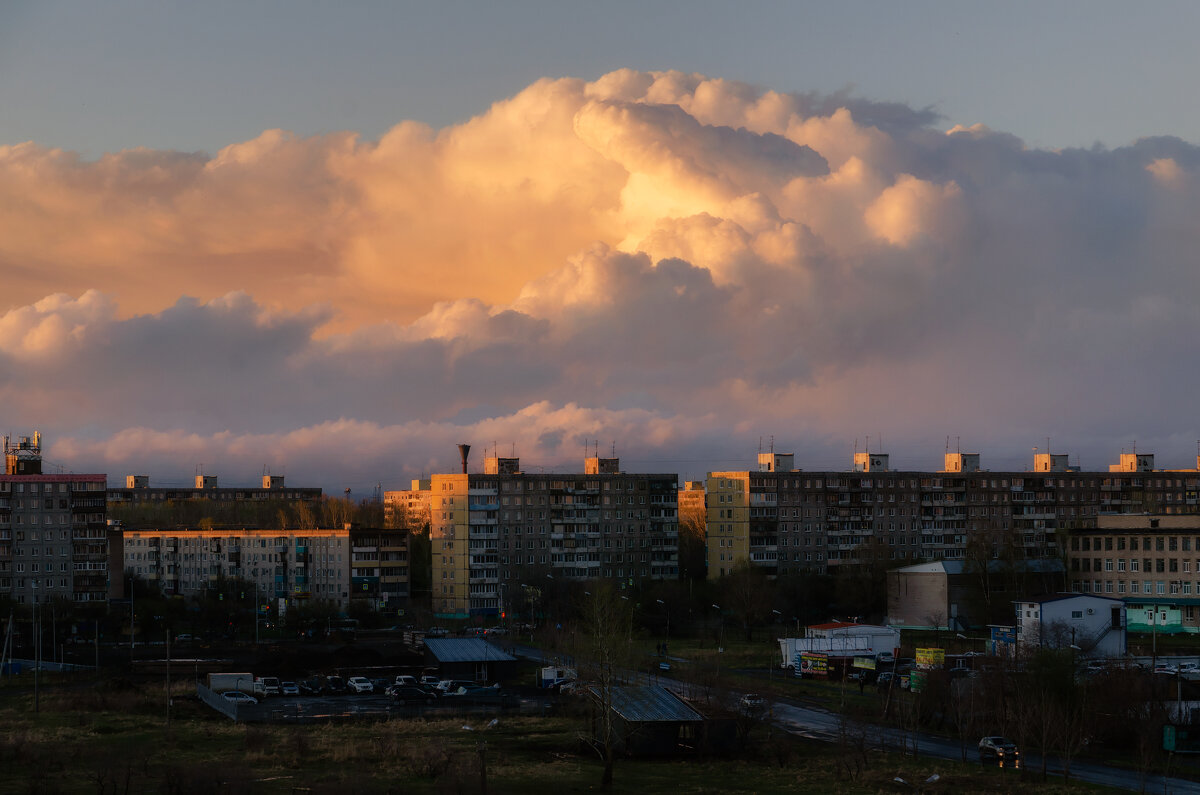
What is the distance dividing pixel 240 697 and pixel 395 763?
76.1 ft

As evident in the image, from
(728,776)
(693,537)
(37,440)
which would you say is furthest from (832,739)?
(693,537)

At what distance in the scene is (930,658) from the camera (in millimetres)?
71000

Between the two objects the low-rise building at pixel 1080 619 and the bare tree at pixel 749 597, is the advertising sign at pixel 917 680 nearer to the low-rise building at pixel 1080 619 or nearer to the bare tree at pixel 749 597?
the low-rise building at pixel 1080 619

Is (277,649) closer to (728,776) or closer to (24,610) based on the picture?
(24,610)

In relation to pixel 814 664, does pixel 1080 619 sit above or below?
above

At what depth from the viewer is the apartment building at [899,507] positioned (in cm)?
13212

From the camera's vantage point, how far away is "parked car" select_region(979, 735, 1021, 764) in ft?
170

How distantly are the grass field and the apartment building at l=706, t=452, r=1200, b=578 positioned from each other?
7170 cm

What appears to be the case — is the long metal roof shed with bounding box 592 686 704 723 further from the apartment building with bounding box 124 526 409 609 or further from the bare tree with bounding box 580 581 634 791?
the apartment building with bounding box 124 526 409 609

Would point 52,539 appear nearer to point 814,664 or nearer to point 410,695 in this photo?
point 410,695

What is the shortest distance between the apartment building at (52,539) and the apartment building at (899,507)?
58971mm

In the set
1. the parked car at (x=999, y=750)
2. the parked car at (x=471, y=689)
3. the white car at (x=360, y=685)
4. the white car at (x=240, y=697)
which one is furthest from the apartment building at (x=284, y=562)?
the parked car at (x=999, y=750)

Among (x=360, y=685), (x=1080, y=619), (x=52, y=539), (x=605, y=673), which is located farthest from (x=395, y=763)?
(x=52, y=539)

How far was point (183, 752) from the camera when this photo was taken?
173 feet
